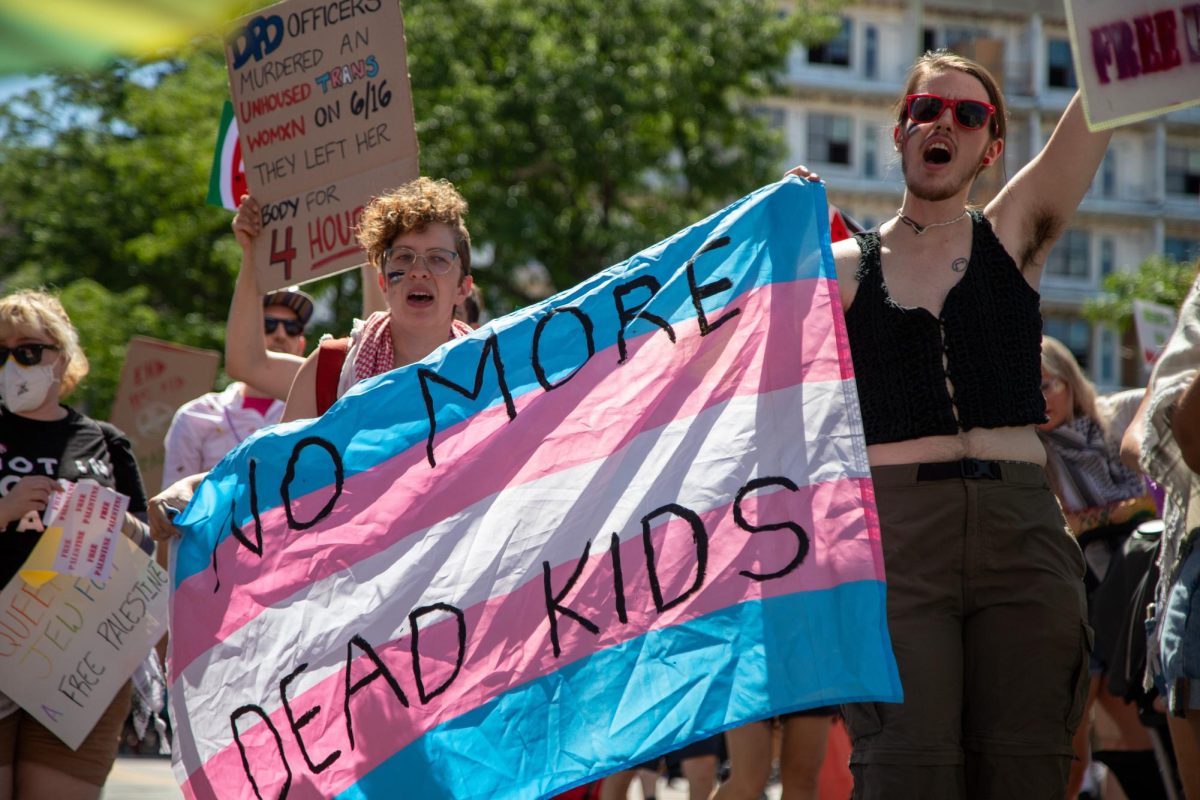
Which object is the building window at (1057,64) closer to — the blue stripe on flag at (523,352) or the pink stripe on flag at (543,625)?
the blue stripe on flag at (523,352)

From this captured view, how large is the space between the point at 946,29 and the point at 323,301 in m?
32.3

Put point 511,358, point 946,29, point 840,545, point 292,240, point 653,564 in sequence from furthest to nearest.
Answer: point 946,29 → point 292,240 → point 511,358 → point 653,564 → point 840,545

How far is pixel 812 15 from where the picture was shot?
90.4 ft

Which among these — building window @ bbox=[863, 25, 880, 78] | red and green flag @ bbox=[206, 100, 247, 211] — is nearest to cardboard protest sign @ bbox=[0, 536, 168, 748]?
red and green flag @ bbox=[206, 100, 247, 211]

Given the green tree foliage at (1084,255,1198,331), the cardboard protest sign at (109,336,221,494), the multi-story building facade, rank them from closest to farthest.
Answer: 1. the cardboard protest sign at (109,336,221,494)
2. the green tree foliage at (1084,255,1198,331)
3. the multi-story building facade

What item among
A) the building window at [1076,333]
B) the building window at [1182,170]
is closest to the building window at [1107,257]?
the building window at [1076,333]

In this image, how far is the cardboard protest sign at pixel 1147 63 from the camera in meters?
3.70

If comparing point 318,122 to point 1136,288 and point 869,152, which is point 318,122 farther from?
point 869,152

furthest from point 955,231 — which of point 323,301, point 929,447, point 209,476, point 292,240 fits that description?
point 323,301

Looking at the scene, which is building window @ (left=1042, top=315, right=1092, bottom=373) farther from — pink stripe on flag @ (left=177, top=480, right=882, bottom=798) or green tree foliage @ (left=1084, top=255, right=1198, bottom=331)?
pink stripe on flag @ (left=177, top=480, right=882, bottom=798)

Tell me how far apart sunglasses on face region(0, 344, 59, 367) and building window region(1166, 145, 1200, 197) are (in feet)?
176

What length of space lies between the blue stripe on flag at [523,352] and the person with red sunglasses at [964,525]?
249 millimetres

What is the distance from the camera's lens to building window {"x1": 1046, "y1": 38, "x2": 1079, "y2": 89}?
5478cm

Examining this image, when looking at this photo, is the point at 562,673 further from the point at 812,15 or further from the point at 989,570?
the point at 812,15
